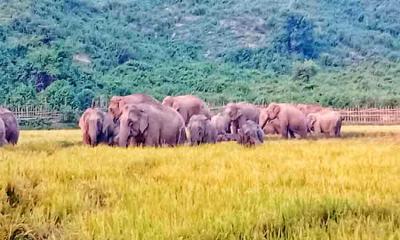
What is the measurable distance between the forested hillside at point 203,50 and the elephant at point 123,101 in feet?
68.7

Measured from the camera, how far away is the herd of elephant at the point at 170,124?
1266cm

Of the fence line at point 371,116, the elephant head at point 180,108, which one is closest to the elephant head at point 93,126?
the elephant head at point 180,108

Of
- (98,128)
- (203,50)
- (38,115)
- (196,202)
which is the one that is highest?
(203,50)

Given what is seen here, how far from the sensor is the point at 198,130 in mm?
14977

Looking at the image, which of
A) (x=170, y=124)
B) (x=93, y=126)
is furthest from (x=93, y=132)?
(x=170, y=124)

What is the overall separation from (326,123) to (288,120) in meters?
1.98

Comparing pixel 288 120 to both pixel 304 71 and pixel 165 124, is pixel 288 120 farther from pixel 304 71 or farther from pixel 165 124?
pixel 304 71

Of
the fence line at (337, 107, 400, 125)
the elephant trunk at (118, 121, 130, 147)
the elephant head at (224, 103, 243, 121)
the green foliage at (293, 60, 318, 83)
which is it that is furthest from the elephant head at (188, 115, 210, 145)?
the green foliage at (293, 60, 318, 83)

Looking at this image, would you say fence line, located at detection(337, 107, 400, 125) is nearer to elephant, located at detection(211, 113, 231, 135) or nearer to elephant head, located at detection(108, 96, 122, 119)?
elephant, located at detection(211, 113, 231, 135)

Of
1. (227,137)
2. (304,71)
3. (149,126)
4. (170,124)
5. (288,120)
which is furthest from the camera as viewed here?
(304,71)

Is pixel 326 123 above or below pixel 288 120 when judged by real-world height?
below

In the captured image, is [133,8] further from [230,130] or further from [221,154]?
[221,154]

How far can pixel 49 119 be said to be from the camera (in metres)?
29.9

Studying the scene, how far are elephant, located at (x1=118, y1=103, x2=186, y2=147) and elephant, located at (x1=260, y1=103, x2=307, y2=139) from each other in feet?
23.8
